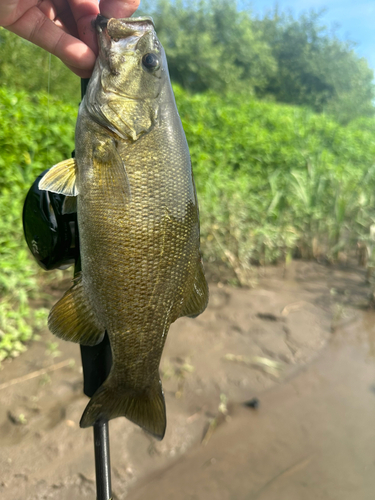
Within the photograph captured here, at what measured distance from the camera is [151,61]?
1.22 meters

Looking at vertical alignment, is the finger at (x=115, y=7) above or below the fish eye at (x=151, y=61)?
above

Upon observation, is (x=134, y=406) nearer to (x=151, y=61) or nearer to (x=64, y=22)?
(x=151, y=61)

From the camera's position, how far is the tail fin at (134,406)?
4.03ft

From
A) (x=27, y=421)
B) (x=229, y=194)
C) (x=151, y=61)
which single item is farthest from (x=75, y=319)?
(x=229, y=194)

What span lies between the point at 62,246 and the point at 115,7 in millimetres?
778

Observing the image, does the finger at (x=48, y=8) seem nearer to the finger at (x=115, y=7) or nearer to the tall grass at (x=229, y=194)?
the finger at (x=115, y=7)

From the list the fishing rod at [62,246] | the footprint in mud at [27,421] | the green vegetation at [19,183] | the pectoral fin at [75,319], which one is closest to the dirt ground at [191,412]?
the footprint in mud at [27,421]

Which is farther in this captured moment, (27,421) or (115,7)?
(27,421)

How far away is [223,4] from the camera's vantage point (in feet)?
80.0

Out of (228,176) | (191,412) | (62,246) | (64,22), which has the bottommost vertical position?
(191,412)

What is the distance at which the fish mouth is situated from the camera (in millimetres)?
1182

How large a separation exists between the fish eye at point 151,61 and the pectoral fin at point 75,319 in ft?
2.26

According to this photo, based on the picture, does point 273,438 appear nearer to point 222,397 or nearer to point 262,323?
point 222,397

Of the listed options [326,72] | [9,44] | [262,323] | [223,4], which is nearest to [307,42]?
[326,72]
